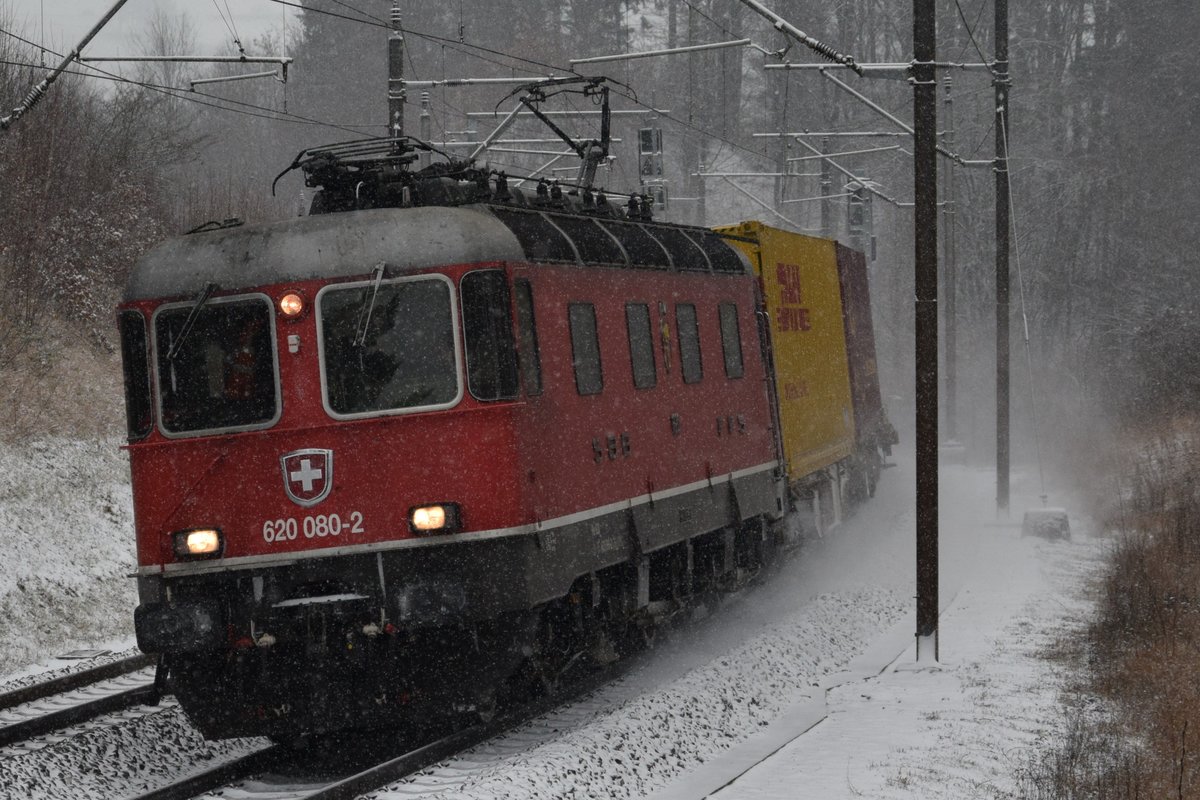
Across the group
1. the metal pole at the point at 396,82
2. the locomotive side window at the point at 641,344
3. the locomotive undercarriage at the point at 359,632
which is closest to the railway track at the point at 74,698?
the locomotive undercarriage at the point at 359,632

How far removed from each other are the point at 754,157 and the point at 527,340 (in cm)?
5862

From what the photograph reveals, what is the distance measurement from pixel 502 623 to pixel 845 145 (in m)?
48.5

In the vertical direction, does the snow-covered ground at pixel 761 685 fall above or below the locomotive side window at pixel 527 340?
below

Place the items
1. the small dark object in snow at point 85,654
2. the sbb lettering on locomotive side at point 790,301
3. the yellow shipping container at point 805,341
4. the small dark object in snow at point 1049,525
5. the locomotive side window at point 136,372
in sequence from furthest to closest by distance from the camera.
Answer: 1. the small dark object in snow at point 1049,525
2. the sbb lettering on locomotive side at point 790,301
3. the yellow shipping container at point 805,341
4. the small dark object in snow at point 85,654
5. the locomotive side window at point 136,372

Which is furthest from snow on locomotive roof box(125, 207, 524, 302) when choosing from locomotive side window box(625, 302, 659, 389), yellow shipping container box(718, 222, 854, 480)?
yellow shipping container box(718, 222, 854, 480)

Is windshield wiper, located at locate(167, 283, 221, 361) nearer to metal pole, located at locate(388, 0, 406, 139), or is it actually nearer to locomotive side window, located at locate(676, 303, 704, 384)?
locomotive side window, located at locate(676, 303, 704, 384)

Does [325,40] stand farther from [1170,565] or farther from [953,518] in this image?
[1170,565]

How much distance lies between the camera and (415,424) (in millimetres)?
9438

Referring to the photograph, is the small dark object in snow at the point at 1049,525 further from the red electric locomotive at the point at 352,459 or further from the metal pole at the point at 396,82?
the red electric locomotive at the point at 352,459

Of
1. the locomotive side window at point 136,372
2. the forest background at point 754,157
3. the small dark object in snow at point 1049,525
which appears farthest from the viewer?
the forest background at point 754,157

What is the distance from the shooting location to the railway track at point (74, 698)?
10.2 metres

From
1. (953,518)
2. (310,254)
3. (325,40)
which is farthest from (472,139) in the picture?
(325,40)

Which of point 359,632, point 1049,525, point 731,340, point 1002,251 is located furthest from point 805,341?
point 359,632

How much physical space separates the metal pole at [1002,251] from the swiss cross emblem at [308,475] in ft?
49.4
